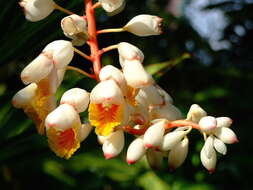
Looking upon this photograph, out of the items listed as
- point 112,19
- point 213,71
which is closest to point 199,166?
point 112,19

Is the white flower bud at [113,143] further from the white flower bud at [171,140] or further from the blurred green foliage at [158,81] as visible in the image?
the blurred green foliage at [158,81]

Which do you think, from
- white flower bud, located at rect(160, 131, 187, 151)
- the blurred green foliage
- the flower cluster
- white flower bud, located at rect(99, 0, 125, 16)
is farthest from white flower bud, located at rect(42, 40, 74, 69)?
the blurred green foliage

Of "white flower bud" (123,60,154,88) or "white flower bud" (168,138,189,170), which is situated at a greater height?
"white flower bud" (123,60,154,88)

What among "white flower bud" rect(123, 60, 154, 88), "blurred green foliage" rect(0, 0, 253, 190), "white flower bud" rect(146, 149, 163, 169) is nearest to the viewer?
"white flower bud" rect(123, 60, 154, 88)

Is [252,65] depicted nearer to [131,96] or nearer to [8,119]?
[8,119]

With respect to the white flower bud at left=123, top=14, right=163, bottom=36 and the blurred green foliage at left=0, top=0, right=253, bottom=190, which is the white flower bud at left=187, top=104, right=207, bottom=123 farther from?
the blurred green foliage at left=0, top=0, right=253, bottom=190

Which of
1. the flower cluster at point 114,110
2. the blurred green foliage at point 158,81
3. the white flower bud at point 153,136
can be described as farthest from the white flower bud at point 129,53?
the blurred green foliage at point 158,81

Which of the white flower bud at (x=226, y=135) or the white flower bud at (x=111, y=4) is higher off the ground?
the white flower bud at (x=111, y=4)
